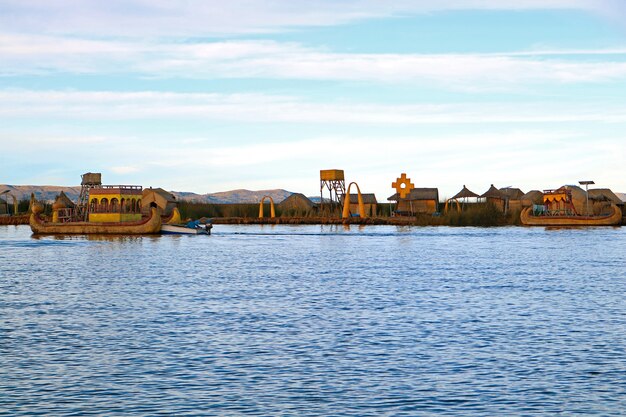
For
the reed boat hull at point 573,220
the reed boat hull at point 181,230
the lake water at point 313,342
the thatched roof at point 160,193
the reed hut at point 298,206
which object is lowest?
the lake water at point 313,342

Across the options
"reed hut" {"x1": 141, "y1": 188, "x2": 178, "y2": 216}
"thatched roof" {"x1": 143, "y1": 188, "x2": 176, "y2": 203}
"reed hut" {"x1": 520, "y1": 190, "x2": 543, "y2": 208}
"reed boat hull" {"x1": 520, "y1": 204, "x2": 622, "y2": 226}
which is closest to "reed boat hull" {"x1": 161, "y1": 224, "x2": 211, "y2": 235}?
"reed hut" {"x1": 141, "y1": 188, "x2": 178, "y2": 216}

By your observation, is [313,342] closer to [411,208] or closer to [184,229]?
[184,229]

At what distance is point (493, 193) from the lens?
116500mm

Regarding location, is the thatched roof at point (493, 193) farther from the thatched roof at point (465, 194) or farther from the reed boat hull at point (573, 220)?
the reed boat hull at point (573, 220)

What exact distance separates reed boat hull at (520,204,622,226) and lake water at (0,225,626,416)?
64967 millimetres

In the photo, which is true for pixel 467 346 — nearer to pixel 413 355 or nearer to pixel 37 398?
pixel 413 355

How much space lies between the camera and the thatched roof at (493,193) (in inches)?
4570

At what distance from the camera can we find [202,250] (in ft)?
194

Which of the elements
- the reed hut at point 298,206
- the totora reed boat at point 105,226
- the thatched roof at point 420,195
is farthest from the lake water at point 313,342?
Result: the reed hut at point 298,206

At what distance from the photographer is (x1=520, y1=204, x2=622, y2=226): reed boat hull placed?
338 feet

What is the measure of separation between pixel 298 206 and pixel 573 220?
38.2 metres

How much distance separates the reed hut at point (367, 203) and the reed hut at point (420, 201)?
4067mm

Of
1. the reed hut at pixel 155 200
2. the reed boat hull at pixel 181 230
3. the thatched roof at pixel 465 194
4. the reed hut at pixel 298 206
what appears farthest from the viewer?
the reed hut at pixel 298 206

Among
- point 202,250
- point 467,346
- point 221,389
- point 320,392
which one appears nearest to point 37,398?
point 221,389
